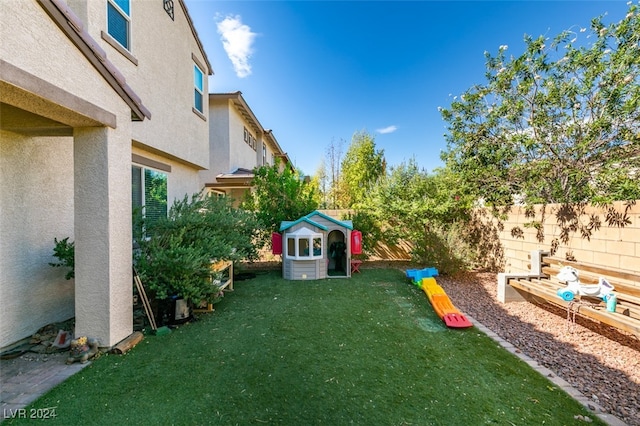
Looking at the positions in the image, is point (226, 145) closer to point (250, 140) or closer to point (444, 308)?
point (250, 140)

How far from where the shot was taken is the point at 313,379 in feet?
9.71

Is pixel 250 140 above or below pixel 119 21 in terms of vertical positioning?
above

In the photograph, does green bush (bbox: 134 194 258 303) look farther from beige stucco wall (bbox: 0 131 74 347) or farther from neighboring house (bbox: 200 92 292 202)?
neighboring house (bbox: 200 92 292 202)

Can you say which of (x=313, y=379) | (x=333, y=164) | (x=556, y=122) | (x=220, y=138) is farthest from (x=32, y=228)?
(x=333, y=164)

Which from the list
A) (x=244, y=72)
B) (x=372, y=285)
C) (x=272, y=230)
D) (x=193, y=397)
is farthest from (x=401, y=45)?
(x=193, y=397)

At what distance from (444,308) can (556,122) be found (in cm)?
624

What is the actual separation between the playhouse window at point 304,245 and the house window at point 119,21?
→ 5.86m

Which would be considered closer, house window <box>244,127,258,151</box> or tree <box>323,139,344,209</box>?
house window <box>244,127,258,151</box>

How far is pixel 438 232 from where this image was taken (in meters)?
8.20

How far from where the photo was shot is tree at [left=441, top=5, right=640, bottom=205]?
19.5 ft

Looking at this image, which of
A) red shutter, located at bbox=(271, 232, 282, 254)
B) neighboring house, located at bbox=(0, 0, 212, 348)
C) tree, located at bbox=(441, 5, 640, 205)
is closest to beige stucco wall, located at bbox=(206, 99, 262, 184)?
red shutter, located at bbox=(271, 232, 282, 254)

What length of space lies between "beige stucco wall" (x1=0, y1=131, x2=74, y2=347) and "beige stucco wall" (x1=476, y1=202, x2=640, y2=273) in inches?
386

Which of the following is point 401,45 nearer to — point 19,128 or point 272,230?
point 272,230

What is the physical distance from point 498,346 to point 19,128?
7.44m
